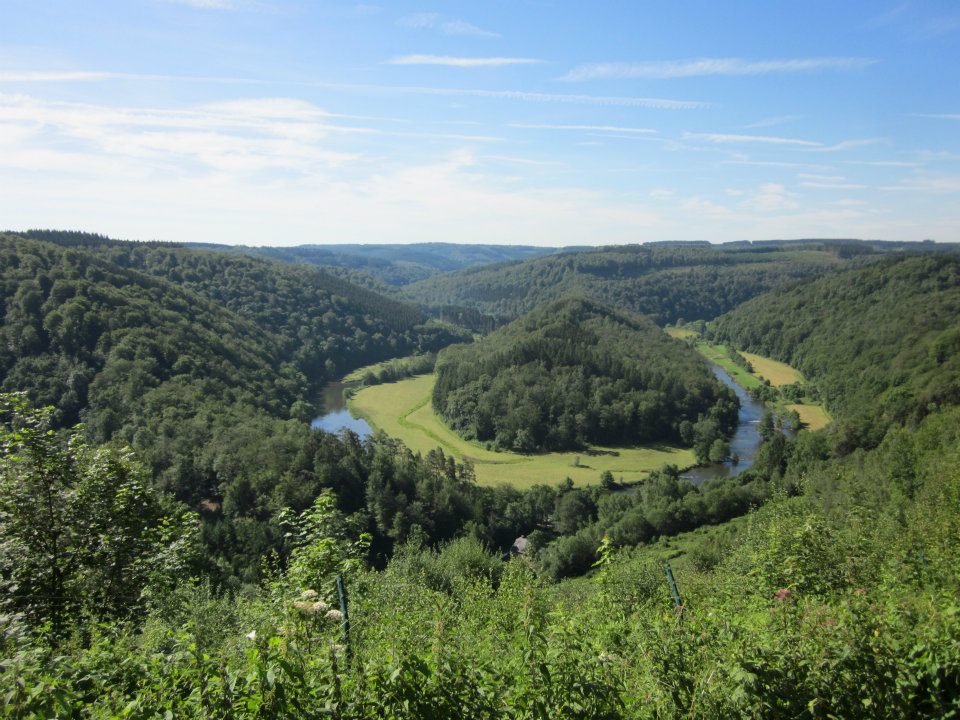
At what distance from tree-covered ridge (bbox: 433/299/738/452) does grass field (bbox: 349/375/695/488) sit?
13.3 ft

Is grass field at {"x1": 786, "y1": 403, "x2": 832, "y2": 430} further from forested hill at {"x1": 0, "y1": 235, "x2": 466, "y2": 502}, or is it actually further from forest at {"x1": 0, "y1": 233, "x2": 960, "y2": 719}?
forested hill at {"x1": 0, "y1": 235, "x2": 466, "y2": 502}

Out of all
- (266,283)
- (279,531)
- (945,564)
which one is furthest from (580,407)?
(266,283)

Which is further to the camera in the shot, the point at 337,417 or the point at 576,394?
the point at 337,417

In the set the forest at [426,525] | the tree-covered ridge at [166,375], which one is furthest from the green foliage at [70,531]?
the tree-covered ridge at [166,375]

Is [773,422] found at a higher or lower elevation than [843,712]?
lower

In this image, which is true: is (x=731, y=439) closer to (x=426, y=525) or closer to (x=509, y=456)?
(x=509, y=456)

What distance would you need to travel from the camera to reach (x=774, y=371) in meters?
132

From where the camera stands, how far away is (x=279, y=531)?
4897cm

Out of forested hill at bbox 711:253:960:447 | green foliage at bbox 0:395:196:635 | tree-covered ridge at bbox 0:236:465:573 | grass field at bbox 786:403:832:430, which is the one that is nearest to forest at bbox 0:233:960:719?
green foliage at bbox 0:395:196:635

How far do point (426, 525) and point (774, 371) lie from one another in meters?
106

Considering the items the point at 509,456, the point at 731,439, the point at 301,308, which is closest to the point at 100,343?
the point at 509,456

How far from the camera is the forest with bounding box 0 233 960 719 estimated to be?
570cm

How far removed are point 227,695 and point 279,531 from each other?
47.7 m

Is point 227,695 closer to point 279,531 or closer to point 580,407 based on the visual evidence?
point 279,531
